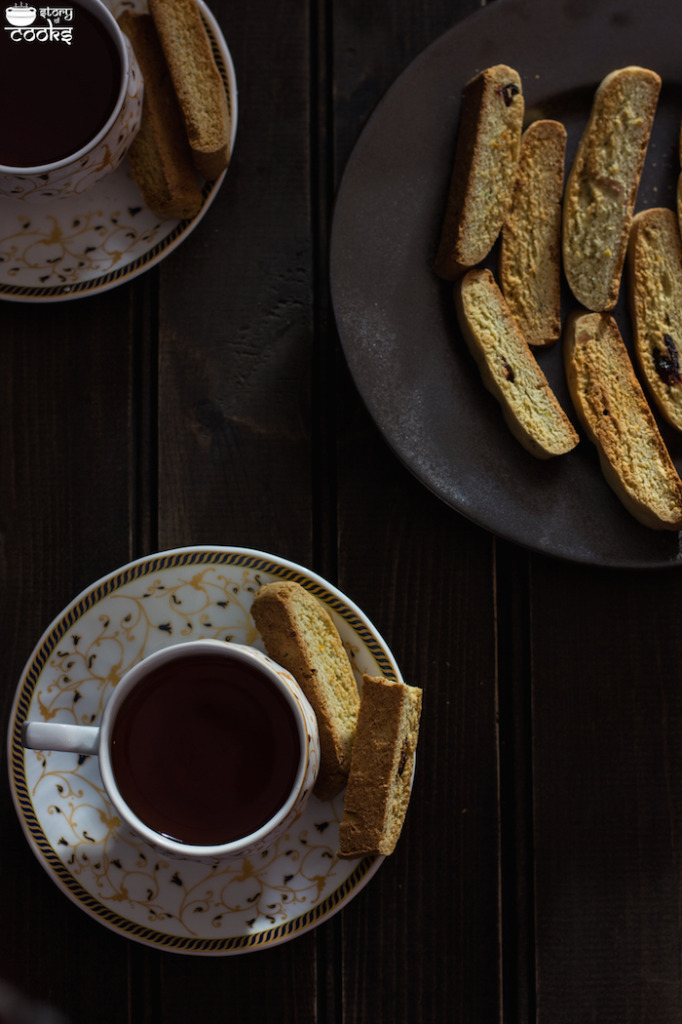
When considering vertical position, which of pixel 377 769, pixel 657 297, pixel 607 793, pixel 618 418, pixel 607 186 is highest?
pixel 607 186

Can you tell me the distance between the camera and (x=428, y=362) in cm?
99

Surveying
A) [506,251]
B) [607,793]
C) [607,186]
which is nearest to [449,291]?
[506,251]

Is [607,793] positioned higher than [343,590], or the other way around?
[343,590]

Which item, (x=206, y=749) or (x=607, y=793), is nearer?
(x=206, y=749)

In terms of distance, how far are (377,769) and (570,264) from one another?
2.04 ft

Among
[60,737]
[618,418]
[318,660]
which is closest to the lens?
[60,737]

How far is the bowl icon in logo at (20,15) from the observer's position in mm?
902

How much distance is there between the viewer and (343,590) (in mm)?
1050

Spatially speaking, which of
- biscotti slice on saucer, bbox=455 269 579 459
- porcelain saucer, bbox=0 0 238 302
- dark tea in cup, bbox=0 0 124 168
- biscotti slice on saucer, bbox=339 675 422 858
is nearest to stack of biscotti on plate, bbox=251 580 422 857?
biscotti slice on saucer, bbox=339 675 422 858

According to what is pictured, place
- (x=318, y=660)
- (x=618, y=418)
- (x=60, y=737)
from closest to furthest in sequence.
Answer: (x=60, y=737) → (x=318, y=660) → (x=618, y=418)

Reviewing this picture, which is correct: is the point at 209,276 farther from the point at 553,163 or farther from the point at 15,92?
the point at 553,163

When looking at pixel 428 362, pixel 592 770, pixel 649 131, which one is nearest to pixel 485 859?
pixel 592 770

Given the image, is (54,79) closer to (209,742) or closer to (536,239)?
(536,239)

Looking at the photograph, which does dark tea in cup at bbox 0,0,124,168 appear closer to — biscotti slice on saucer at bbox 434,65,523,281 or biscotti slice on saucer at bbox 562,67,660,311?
biscotti slice on saucer at bbox 434,65,523,281
